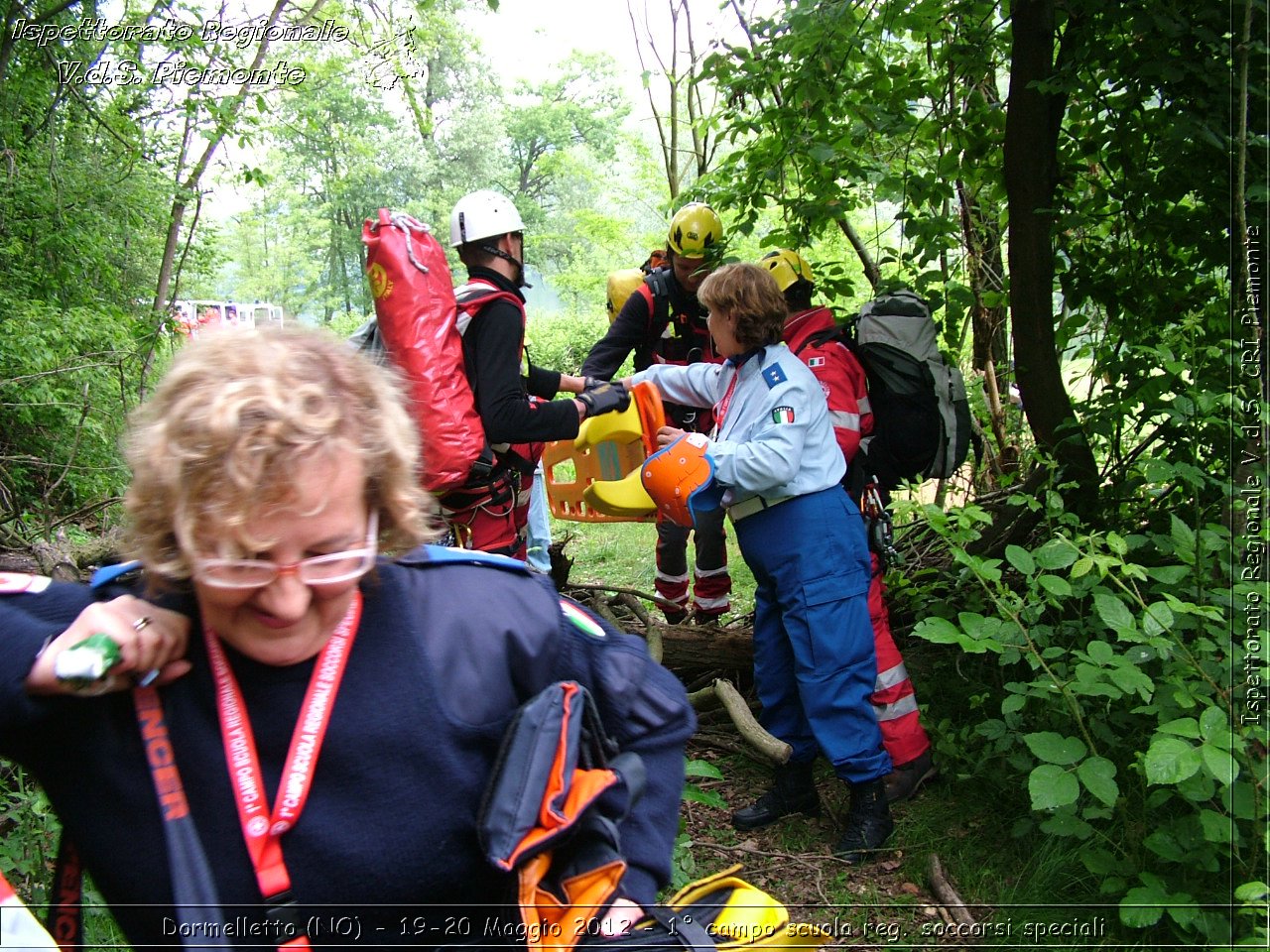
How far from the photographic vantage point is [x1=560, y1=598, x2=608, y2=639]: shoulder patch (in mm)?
1454

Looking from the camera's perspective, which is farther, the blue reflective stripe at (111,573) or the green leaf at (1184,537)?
the green leaf at (1184,537)

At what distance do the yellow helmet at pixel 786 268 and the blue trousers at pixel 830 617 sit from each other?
990mm

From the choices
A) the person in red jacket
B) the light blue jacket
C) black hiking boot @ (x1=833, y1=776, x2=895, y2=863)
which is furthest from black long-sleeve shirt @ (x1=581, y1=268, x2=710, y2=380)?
black hiking boot @ (x1=833, y1=776, x2=895, y2=863)

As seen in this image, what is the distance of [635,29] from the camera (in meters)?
7.62

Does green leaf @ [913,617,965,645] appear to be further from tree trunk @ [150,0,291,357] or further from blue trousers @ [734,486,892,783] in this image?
tree trunk @ [150,0,291,357]

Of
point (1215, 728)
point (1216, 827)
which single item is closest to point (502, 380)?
point (1215, 728)

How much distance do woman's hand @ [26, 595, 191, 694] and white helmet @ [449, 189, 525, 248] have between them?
2.75 meters

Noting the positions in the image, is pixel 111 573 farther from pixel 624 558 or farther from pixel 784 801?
pixel 624 558

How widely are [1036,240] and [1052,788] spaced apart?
2406 millimetres

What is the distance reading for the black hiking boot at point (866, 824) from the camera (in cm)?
343

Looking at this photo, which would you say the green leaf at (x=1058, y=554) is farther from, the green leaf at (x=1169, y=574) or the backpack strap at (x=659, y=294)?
the backpack strap at (x=659, y=294)

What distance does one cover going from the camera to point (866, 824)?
345cm

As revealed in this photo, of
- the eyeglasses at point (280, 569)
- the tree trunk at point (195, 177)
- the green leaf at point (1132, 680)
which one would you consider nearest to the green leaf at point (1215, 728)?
the green leaf at point (1132, 680)

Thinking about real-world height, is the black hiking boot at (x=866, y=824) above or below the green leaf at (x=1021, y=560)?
below
